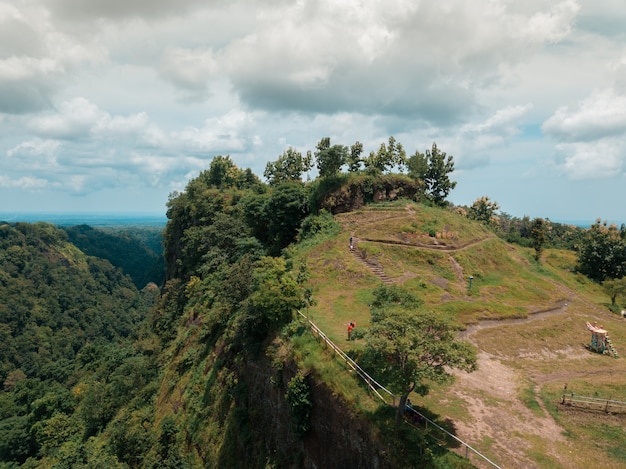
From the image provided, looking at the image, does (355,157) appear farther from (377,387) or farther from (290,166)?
(377,387)

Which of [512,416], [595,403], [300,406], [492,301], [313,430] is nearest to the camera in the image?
[512,416]

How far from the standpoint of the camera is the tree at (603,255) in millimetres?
45756

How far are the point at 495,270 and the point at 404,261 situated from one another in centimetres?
969

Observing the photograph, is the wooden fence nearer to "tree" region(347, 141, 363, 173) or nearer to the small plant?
the small plant

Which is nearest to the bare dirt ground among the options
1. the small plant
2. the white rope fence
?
the white rope fence

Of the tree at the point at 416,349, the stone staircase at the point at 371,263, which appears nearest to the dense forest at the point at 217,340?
the tree at the point at 416,349

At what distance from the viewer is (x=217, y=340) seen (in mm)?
32469

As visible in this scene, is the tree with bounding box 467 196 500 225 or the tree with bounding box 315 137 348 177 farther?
the tree with bounding box 467 196 500 225

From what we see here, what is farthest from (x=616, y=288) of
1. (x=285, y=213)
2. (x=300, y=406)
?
(x=285, y=213)

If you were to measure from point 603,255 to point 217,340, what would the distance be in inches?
1824

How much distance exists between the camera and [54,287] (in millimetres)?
126625

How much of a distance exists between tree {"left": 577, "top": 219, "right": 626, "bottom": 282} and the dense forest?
0.62 feet

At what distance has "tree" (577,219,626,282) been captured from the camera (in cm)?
4576

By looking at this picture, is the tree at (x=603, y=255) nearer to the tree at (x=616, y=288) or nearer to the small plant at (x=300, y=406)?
the tree at (x=616, y=288)
